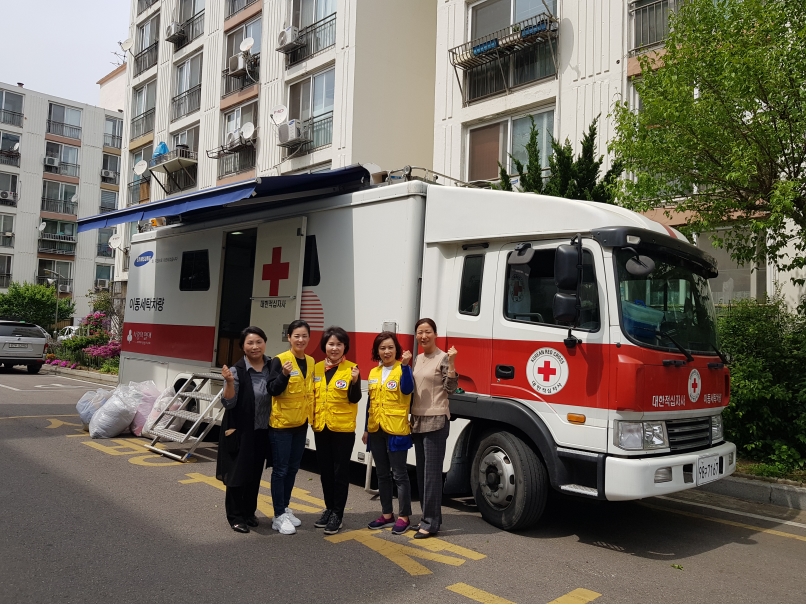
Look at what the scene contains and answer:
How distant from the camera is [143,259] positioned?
425 inches

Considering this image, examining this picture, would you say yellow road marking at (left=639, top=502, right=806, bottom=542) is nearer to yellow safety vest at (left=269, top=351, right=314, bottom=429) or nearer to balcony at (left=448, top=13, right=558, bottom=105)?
yellow safety vest at (left=269, top=351, right=314, bottom=429)

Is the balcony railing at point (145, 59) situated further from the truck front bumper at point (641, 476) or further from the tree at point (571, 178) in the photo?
the truck front bumper at point (641, 476)

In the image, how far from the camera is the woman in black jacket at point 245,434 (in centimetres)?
530

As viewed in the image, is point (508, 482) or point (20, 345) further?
point (20, 345)

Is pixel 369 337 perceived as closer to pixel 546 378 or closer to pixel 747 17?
pixel 546 378

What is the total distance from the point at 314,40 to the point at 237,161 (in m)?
5.05

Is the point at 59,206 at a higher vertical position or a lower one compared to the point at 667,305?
higher

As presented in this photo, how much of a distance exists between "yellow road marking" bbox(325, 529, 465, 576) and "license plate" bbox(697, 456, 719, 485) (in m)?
2.04

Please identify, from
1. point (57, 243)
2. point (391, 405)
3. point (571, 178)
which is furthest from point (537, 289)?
point (57, 243)

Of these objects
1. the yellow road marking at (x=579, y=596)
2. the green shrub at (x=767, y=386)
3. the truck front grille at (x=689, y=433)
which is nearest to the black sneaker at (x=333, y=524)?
the yellow road marking at (x=579, y=596)

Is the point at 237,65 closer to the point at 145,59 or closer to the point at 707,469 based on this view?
the point at 145,59

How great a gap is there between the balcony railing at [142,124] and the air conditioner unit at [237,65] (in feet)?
22.4

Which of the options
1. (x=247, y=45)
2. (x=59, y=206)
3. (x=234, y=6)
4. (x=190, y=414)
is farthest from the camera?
(x=59, y=206)

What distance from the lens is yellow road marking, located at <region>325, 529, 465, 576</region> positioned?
15.4 ft
